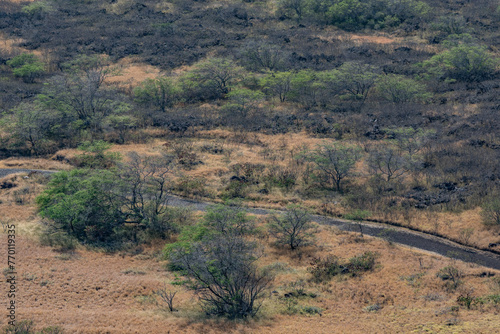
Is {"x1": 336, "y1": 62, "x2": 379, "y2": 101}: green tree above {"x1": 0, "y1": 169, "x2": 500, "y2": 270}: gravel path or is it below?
above

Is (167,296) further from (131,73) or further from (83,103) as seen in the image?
(131,73)

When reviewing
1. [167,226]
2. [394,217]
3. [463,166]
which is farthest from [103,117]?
[463,166]

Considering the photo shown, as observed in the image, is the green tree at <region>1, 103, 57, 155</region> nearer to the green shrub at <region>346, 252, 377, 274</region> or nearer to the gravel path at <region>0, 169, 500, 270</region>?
the gravel path at <region>0, 169, 500, 270</region>

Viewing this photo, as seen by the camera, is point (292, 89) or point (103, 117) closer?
point (103, 117)

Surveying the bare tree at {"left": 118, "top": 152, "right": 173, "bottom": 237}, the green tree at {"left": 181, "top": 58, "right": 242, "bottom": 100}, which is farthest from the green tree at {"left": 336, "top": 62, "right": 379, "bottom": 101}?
the bare tree at {"left": 118, "top": 152, "right": 173, "bottom": 237}

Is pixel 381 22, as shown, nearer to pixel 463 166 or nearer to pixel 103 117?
pixel 463 166

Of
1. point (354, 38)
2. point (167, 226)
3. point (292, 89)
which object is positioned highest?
point (354, 38)
